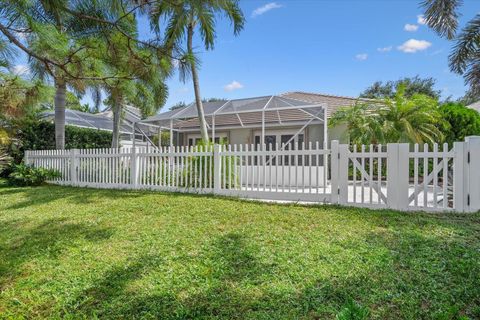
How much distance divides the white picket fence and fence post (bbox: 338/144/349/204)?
0.06ft

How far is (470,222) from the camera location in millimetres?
4547

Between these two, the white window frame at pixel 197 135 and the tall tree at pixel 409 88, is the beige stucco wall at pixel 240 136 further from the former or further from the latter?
the tall tree at pixel 409 88

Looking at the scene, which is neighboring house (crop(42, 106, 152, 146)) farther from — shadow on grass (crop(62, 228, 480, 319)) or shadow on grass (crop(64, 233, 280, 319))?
shadow on grass (crop(62, 228, 480, 319))

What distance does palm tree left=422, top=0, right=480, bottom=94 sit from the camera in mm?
5777

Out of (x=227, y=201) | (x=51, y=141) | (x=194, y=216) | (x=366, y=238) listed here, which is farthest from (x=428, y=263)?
(x=51, y=141)

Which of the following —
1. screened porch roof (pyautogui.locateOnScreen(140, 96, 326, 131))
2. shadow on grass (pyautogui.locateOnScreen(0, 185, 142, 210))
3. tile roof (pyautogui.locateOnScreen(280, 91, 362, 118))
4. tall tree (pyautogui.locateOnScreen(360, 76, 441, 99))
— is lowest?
shadow on grass (pyautogui.locateOnScreen(0, 185, 142, 210))

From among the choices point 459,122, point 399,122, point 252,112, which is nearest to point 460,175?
point 399,122

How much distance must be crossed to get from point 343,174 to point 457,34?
3.54m

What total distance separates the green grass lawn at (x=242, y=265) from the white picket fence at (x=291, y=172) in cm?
57

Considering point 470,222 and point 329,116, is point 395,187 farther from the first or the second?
point 329,116

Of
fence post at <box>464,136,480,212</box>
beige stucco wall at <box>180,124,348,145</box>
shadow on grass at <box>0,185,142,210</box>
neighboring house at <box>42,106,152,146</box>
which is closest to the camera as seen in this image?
fence post at <box>464,136,480,212</box>

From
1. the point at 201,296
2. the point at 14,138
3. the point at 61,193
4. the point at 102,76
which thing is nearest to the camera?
the point at 201,296

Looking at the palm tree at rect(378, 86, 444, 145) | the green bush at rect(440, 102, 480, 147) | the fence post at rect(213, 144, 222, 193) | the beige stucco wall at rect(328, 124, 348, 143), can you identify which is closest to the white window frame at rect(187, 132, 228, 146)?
the beige stucco wall at rect(328, 124, 348, 143)

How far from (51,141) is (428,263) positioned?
48.0ft
